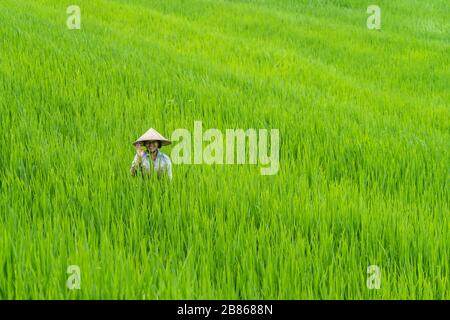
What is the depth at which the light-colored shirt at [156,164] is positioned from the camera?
68.5 inches

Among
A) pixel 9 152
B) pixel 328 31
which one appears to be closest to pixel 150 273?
pixel 9 152

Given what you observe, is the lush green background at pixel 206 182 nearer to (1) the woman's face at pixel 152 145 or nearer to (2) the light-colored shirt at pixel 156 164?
(2) the light-colored shirt at pixel 156 164

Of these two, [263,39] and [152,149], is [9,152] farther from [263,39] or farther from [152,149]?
[263,39]

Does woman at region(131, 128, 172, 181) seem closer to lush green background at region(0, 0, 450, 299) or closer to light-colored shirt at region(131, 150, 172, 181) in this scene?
light-colored shirt at region(131, 150, 172, 181)

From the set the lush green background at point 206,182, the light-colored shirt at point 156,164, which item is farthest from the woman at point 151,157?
the lush green background at point 206,182

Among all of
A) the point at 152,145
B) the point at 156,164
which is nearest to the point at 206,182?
the point at 156,164

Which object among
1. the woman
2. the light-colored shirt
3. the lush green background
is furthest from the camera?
the light-colored shirt

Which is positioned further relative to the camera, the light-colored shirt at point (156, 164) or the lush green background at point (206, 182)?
the light-colored shirt at point (156, 164)

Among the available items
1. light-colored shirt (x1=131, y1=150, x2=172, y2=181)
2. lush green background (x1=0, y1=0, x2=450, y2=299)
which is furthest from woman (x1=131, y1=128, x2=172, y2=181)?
lush green background (x1=0, y1=0, x2=450, y2=299)

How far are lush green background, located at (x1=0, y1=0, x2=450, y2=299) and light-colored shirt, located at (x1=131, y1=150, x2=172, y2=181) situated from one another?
0.10 meters

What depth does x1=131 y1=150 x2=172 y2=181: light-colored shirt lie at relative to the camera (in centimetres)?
174

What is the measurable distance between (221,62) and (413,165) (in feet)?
9.27
